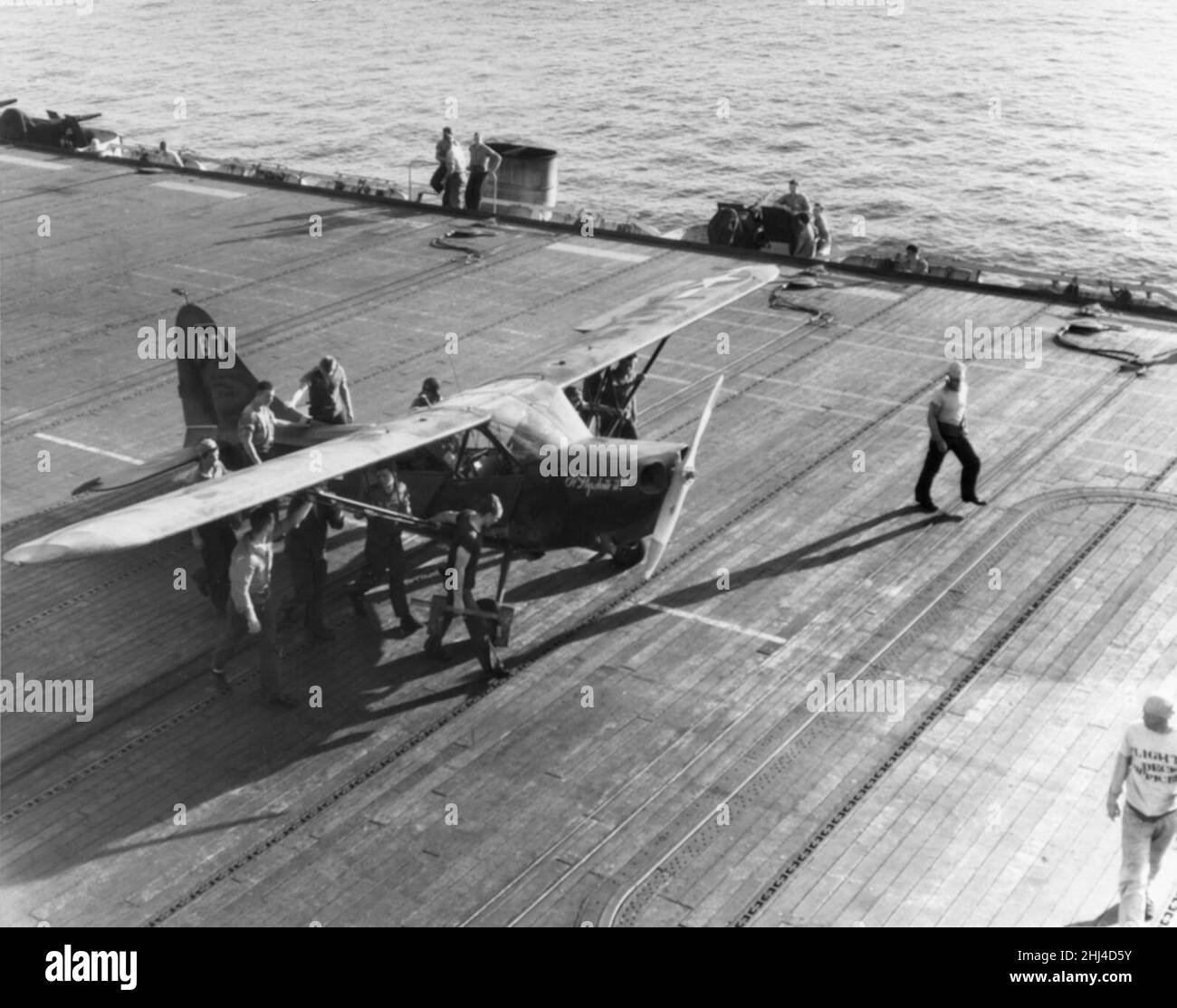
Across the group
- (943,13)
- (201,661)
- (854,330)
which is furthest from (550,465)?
(943,13)

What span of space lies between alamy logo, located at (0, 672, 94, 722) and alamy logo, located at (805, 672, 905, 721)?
760 cm

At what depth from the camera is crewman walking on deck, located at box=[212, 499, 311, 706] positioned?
14.2 m

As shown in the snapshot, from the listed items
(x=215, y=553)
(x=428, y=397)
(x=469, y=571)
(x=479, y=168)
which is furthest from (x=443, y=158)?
(x=469, y=571)

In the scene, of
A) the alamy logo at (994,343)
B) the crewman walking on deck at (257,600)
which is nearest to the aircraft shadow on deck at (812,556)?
the crewman walking on deck at (257,600)

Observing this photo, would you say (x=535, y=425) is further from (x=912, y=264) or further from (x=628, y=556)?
(x=912, y=264)

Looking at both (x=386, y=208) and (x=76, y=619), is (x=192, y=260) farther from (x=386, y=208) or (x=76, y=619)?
(x=76, y=619)

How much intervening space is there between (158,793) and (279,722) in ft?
4.95

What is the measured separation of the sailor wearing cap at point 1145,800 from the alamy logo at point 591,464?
21.1 feet

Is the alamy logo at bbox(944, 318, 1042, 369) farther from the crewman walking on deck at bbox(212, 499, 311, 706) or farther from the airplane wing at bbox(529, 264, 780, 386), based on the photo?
the crewman walking on deck at bbox(212, 499, 311, 706)

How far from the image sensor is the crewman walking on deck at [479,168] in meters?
35.5

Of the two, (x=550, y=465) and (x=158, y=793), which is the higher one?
(x=550, y=465)
